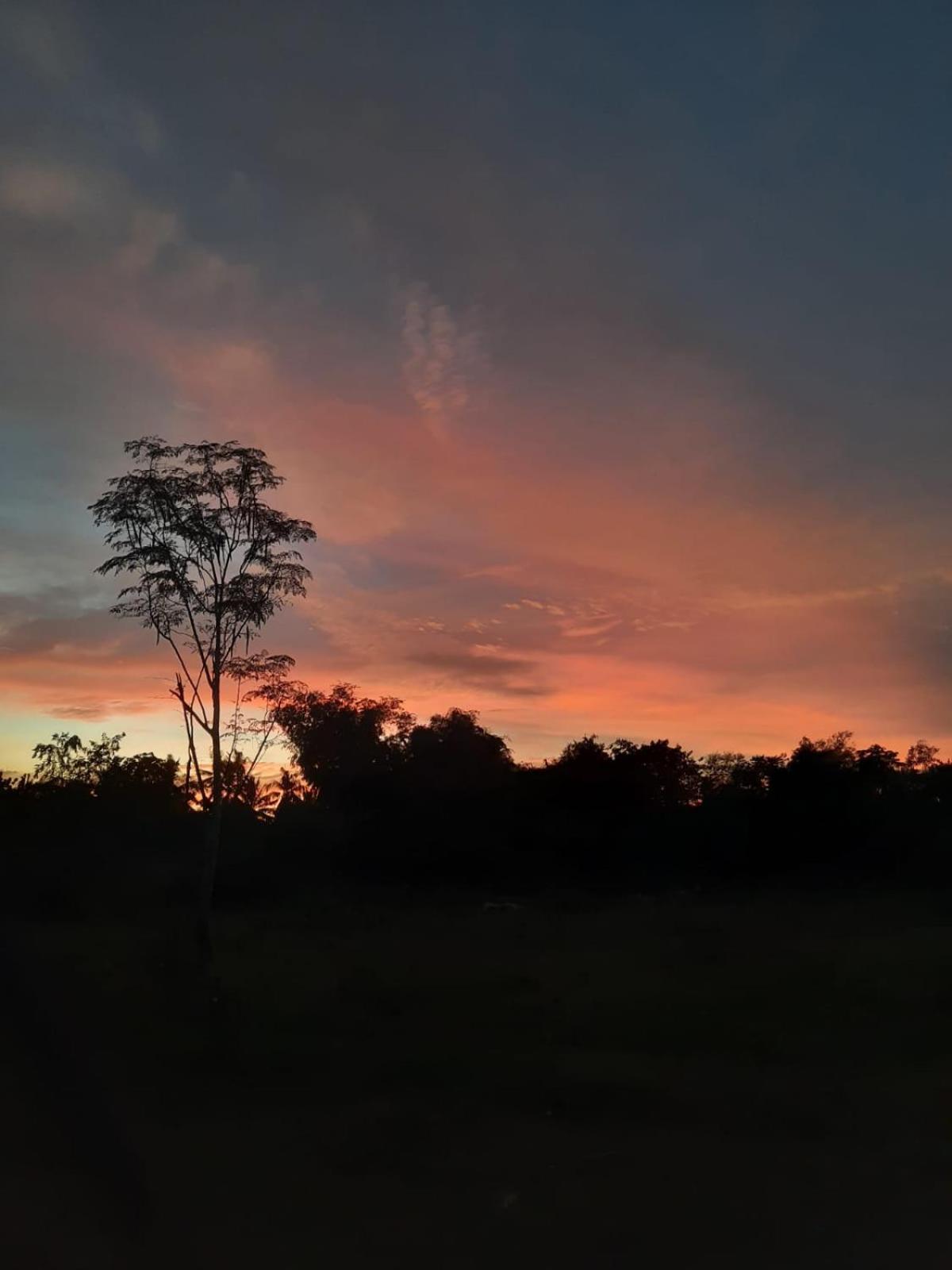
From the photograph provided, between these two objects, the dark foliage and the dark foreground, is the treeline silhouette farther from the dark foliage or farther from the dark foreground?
the dark foreground

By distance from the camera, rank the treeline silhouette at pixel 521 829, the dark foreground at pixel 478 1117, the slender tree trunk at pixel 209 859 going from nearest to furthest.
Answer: the dark foreground at pixel 478 1117, the slender tree trunk at pixel 209 859, the treeline silhouette at pixel 521 829

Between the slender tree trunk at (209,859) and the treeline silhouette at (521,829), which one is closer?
the slender tree trunk at (209,859)

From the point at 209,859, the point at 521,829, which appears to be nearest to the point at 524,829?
the point at 521,829

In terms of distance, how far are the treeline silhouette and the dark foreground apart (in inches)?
763

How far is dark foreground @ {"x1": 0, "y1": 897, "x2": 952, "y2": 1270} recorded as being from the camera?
20.7 ft

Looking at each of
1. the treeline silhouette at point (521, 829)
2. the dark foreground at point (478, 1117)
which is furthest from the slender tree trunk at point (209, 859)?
the treeline silhouette at point (521, 829)

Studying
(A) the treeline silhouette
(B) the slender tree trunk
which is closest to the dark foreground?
(B) the slender tree trunk

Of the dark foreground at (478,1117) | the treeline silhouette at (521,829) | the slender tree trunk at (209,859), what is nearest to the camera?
the dark foreground at (478,1117)

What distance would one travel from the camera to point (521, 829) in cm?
3769

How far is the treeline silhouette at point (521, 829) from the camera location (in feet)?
116

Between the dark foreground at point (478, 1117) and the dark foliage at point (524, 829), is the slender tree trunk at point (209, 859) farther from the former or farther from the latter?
the dark foliage at point (524, 829)

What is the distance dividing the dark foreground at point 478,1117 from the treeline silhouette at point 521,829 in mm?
19375

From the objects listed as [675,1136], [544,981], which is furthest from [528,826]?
[675,1136]

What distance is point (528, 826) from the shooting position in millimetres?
37656
